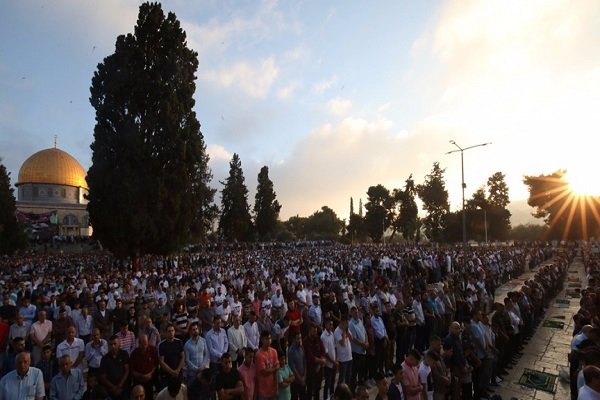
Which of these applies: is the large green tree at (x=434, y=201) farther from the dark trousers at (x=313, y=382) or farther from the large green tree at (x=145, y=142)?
the dark trousers at (x=313, y=382)

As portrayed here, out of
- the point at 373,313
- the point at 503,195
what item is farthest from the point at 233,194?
the point at 373,313

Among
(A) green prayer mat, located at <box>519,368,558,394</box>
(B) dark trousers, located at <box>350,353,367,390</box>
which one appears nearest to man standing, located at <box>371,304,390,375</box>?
(B) dark trousers, located at <box>350,353,367,390</box>

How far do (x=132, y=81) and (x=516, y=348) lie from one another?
2301 cm

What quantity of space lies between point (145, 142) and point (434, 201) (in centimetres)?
4840

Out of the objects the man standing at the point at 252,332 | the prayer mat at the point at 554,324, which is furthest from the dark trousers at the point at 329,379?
the prayer mat at the point at 554,324

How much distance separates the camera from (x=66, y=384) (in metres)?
A: 5.27

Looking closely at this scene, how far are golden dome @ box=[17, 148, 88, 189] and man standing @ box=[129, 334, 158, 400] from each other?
63783 millimetres

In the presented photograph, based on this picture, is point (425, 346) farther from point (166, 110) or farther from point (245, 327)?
point (166, 110)

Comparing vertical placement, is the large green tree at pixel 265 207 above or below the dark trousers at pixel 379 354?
above

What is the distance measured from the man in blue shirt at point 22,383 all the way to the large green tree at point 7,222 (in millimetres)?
37098

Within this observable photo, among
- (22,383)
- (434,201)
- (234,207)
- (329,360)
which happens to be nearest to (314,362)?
(329,360)

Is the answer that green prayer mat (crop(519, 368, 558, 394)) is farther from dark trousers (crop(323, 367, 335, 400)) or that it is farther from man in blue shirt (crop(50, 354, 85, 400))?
man in blue shirt (crop(50, 354, 85, 400))

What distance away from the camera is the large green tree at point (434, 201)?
60094 mm

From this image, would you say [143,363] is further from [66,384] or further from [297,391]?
[297,391]
